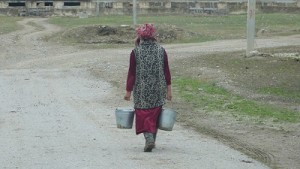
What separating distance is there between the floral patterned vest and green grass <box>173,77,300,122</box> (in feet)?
12.8

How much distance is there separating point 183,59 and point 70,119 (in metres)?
12.4

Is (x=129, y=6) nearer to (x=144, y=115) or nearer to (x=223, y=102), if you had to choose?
(x=223, y=102)

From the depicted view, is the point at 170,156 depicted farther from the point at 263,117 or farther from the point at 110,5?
the point at 110,5

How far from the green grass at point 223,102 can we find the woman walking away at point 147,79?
3.92 metres

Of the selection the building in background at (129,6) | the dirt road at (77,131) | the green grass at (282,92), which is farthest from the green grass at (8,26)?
the green grass at (282,92)

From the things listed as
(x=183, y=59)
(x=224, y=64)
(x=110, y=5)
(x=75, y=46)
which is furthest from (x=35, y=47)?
(x=110, y=5)

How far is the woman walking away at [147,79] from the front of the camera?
→ 405 inches

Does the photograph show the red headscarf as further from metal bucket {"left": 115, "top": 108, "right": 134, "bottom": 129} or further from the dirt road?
the dirt road

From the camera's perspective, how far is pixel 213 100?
1627cm

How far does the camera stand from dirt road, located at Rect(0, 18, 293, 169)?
31.4 feet

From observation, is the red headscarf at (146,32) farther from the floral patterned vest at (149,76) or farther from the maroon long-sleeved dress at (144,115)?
the maroon long-sleeved dress at (144,115)

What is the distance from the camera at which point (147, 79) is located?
34.0ft

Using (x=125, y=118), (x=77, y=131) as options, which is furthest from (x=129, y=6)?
(x=125, y=118)

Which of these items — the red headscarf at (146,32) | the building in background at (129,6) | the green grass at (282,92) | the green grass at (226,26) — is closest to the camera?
the red headscarf at (146,32)
